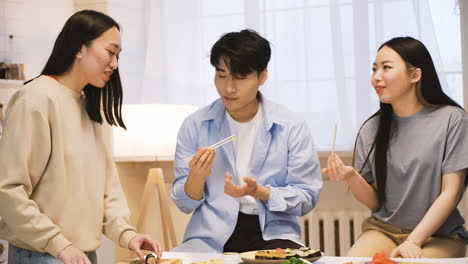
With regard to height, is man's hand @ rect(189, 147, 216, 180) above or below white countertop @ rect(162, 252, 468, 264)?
above

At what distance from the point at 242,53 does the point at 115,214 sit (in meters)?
0.74

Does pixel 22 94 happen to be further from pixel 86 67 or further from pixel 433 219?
pixel 433 219

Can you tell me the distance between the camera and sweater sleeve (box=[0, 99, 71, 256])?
1455 millimetres

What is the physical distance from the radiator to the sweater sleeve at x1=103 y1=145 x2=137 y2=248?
5.40 ft

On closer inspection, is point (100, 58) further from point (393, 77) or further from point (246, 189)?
point (393, 77)

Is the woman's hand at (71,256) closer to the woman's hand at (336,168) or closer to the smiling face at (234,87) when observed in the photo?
the smiling face at (234,87)

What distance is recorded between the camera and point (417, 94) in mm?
2152

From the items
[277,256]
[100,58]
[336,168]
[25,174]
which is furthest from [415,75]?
[25,174]

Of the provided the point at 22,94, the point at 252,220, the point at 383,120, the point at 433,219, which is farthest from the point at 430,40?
the point at 22,94

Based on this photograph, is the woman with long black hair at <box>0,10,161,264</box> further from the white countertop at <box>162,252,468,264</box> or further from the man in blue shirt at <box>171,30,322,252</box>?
the man in blue shirt at <box>171,30,322,252</box>

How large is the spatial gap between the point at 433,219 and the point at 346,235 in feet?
4.14

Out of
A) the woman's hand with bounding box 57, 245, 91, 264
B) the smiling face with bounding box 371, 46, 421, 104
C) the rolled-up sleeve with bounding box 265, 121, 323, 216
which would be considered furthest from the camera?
the smiling face with bounding box 371, 46, 421, 104

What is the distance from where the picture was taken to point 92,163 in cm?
170

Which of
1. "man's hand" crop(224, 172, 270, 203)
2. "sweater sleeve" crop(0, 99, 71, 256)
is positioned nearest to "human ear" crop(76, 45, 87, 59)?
"sweater sleeve" crop(0, 99, 71, 256)
